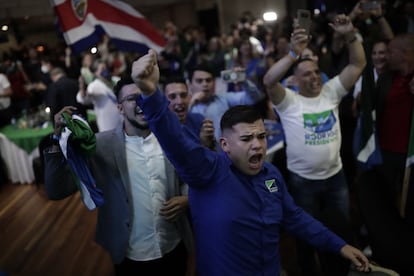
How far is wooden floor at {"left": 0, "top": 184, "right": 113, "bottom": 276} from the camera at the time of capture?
73.2 inches

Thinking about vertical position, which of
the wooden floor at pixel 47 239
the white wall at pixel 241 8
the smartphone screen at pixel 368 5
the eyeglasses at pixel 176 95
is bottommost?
the wooden floor at pixel 47 239

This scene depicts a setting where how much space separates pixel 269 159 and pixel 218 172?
1.77m

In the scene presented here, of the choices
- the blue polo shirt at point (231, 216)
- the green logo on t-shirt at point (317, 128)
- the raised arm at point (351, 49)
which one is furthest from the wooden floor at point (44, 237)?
the raised arm at point (351, 49)

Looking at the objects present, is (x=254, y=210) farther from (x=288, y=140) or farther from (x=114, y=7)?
(x=114, y=7)

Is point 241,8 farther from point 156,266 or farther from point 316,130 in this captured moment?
point 156,266

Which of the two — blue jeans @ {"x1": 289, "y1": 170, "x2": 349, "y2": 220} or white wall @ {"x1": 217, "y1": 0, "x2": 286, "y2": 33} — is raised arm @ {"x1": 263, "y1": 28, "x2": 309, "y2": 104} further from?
white wall @ {"x1": 217, "y1": 0, "x2": 286, "y2": 33}

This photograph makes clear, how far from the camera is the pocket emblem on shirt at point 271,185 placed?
4.87 ft

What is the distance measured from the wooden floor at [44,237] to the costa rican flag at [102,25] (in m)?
1.06

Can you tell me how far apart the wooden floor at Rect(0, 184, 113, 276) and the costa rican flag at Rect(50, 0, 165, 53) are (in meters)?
1.06

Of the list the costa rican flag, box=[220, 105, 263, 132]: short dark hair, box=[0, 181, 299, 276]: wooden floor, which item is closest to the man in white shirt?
box=[220, 105, 263, 132]: short dark hair

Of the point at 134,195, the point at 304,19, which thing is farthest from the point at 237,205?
the point at 304,19

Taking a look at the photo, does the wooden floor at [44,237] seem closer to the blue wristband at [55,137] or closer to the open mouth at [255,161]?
the blue wristband at [55,137]

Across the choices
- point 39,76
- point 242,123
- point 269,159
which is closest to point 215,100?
point 269,159

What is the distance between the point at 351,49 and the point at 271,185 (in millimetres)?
1292
